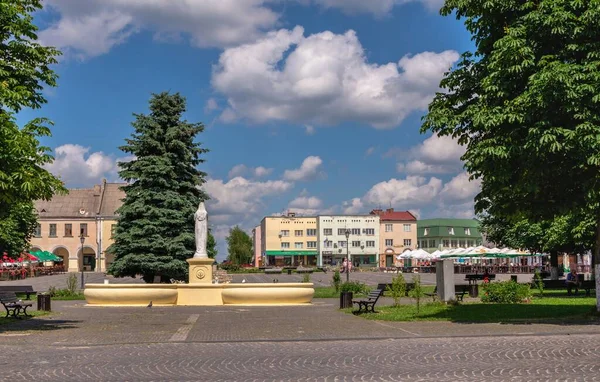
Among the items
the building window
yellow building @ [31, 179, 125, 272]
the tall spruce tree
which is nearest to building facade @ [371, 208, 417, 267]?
yellow building @ [31, 179, 125, 272]

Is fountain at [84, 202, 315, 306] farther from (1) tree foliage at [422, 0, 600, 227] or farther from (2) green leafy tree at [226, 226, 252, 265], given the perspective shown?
(2) green leafy tree at [226, 226, 252, 265]

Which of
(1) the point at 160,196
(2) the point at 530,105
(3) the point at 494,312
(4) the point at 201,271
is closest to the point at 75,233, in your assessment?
(1) the point at 160,196

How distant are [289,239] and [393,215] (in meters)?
19.0

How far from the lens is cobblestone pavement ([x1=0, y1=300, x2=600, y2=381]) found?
422 inches

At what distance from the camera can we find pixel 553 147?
51.4 feet

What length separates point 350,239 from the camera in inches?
4857

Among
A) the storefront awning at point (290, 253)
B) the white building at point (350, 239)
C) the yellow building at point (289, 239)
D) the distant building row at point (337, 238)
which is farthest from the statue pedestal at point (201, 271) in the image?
the storefront awning at point (290, 253)

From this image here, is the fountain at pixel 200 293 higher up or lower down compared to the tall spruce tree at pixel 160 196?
lower down

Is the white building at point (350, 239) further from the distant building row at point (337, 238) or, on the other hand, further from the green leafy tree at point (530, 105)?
the green leafy tree at point (530, 105)

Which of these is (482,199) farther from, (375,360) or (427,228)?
(427,228)

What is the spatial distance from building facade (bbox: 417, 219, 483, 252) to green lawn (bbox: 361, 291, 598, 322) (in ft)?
377

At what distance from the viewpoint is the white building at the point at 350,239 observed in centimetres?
12181

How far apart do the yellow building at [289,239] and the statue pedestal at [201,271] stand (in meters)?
94.6

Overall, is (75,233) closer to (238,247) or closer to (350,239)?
(238,247)
